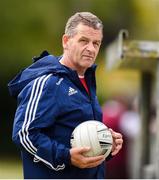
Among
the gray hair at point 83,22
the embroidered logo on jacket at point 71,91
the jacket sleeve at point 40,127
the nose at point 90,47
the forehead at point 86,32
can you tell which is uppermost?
the gray hair at point 83,22

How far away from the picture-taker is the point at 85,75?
649cm

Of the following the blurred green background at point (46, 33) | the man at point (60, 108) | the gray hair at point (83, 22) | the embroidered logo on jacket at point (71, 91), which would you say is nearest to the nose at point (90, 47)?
the man at point (60, 108)

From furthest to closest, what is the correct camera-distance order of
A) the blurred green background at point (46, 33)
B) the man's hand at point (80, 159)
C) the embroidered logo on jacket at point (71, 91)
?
the blurred green background at point (46, 33) < the embroidered logo on jacket at point (71, 91) < the man's hand at point (80, 159)

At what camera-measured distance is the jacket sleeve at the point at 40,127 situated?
6086 mm

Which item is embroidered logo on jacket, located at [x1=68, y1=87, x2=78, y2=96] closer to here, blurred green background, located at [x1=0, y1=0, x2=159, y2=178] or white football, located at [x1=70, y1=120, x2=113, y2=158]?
white football, located at [x1=70, y1=120, x2=113, y2=158]

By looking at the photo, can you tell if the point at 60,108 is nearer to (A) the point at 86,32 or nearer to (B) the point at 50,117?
(B) the point at 50,117

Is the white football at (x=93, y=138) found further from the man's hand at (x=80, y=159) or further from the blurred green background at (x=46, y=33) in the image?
the blurred green background at (x=46, y=33)

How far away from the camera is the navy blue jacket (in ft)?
20.0

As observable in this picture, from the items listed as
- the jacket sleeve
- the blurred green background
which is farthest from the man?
the blurred green background

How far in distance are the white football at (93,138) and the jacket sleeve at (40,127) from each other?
0.12 m

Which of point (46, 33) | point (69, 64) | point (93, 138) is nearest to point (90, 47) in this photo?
point (69, 64)

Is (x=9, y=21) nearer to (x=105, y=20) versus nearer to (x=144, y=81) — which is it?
(x=105, y=20)

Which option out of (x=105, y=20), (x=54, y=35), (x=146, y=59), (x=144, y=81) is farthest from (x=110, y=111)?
(x=105, y=20)

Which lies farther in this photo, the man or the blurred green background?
the blurred green background
